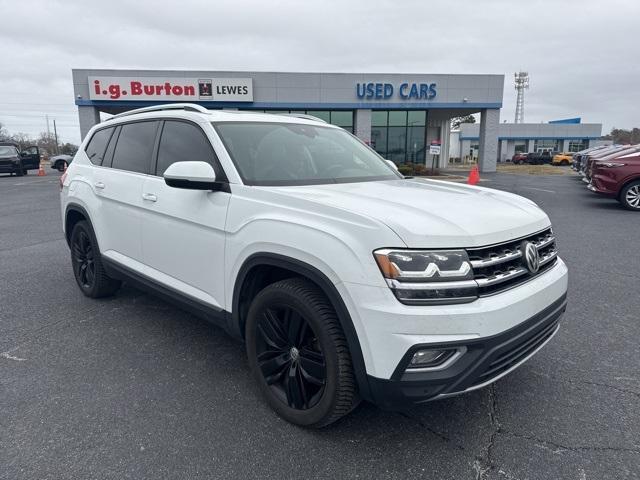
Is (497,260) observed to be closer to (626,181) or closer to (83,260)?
(83,260)

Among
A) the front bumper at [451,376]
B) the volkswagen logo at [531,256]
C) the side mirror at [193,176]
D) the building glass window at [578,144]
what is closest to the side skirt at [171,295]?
the side mirror at [193,176]

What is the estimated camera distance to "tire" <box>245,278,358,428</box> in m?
2.28

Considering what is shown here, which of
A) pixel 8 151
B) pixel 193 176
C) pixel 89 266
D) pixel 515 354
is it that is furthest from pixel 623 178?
pixel 8 151

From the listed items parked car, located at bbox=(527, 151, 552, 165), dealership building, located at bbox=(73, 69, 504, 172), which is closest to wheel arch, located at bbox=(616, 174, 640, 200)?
dealership building, located at bbox=(73, 69, 504, 172)

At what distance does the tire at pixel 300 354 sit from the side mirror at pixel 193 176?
0.79 metres

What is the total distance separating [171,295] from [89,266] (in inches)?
74.2

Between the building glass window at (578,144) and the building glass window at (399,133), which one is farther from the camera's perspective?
the building glass window at (578,144)

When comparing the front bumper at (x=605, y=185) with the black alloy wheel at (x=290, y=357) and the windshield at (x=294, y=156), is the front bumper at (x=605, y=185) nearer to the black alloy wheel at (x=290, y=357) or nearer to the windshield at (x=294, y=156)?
the windshield at (x=294, y=156)

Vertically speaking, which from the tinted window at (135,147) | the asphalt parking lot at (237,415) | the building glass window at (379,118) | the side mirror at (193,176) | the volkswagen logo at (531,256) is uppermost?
the building glass window at (379,118)

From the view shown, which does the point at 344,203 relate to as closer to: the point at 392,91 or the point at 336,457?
the point at 336,457

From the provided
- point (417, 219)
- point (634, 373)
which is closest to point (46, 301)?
point (417, 219)

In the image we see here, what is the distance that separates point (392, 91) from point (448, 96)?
11.4 feet

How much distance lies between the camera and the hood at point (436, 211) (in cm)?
214

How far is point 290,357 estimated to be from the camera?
2.62 metres
